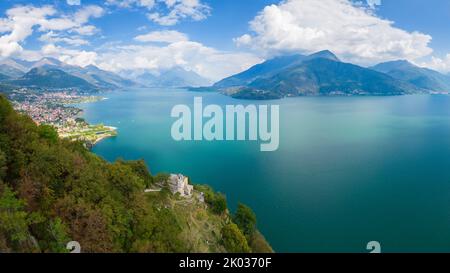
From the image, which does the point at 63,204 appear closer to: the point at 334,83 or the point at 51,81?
the point at 334,83

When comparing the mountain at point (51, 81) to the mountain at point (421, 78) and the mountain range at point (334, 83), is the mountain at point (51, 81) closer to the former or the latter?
the mountain range at point (334, 83)

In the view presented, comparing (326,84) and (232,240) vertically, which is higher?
(326,84)

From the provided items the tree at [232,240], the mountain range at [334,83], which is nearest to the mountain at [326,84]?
the mountain range at [334,83]

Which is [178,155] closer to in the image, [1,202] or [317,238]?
[317,238]

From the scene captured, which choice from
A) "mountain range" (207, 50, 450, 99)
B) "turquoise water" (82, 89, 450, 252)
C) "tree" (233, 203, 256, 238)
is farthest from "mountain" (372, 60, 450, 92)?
"tree" (233, 203, 256, 238)

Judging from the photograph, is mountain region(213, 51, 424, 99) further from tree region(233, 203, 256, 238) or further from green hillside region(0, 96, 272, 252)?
green hillside region(0, 96, 272, 252)

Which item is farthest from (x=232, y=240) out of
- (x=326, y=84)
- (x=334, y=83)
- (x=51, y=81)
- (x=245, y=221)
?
(x=51, y=81)
